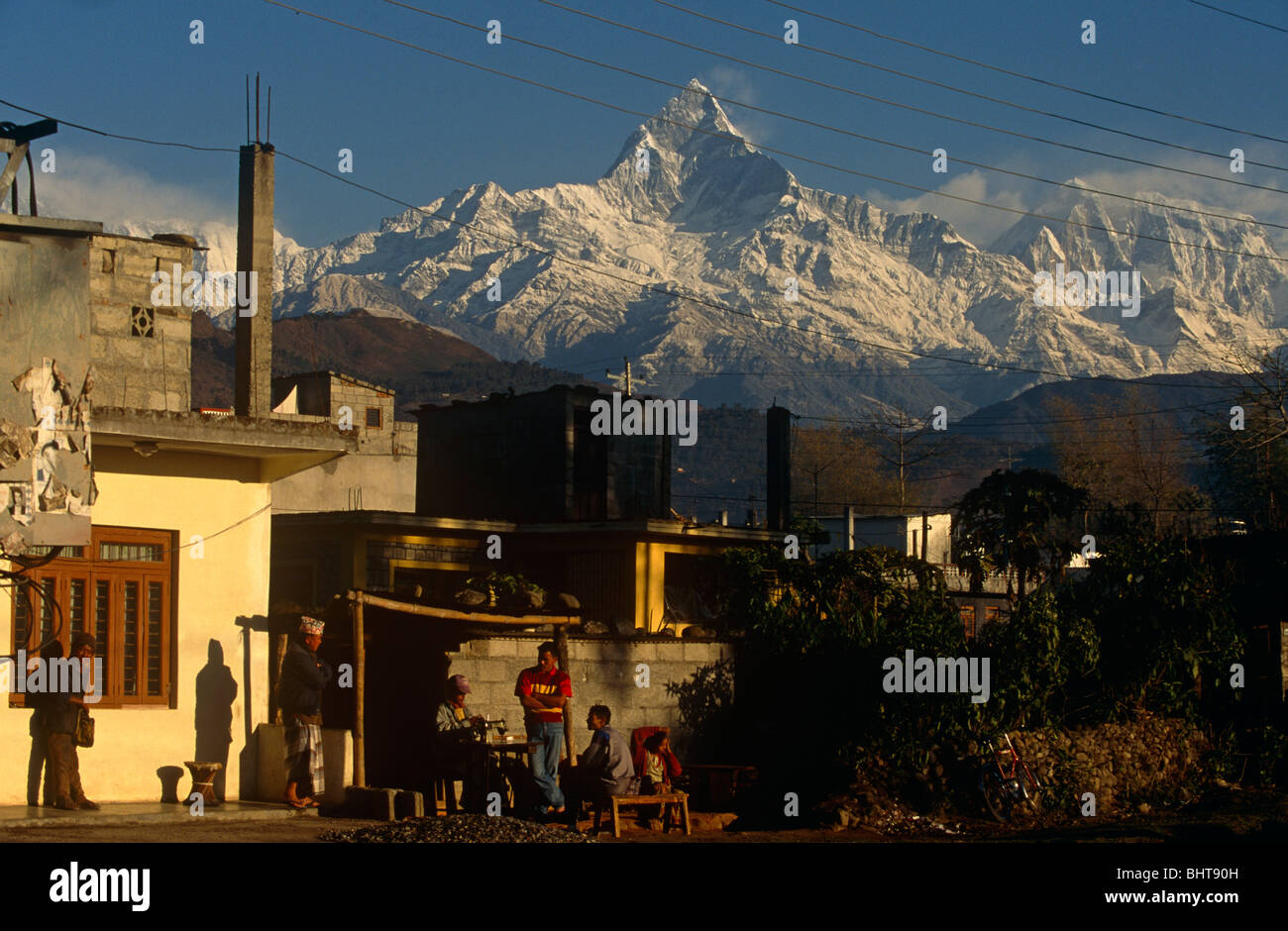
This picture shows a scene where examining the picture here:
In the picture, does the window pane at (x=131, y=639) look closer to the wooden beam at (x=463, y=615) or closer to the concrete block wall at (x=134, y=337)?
the wooden beam at (x=463, y=615)

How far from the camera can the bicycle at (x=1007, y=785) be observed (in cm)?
2080

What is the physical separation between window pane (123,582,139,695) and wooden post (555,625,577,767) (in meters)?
4.62

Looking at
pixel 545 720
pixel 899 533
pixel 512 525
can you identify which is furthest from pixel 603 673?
pixel 899 533

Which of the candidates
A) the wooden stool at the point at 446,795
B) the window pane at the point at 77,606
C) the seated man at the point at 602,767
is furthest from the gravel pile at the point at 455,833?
the window pane at the point at 77,606

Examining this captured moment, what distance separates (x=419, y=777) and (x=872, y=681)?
7.24m

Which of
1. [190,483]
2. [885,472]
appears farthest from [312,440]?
[885,472]

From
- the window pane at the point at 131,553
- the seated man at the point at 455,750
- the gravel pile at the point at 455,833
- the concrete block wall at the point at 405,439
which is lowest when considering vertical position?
the gravel pile at the point at 455,833

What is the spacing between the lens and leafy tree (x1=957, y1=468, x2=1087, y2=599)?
27766 mm

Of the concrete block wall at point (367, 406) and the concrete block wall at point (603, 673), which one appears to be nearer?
the concrete block wall at point (603, 673)

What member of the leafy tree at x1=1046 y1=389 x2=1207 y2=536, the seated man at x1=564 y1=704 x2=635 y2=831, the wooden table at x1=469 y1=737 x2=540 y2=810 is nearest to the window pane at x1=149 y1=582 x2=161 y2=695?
the wooden table at x1=469 y1=737 x2=540 y2=810

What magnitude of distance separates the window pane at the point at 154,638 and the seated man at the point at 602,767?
15.2 feet

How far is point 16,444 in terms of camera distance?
13922 mm

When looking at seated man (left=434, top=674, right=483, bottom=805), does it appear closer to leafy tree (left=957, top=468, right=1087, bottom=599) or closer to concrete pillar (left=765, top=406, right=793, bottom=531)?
leafy tree (left=957, top=468, right=1087, bottom=599)
